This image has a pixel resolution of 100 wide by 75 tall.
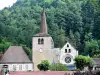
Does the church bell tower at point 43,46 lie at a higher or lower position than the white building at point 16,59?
higher

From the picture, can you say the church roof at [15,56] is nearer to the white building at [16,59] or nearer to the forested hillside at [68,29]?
the white building at [16,59]

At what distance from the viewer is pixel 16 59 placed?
92.1 m

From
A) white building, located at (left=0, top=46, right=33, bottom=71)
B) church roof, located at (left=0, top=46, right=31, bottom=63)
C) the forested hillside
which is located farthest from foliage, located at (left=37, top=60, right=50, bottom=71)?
the forested hillside

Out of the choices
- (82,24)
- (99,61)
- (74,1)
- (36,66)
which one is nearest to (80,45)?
(82,24)

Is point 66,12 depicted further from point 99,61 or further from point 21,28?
point 99,61

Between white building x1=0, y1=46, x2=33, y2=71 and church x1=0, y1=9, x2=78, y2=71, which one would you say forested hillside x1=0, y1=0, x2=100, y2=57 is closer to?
church x1=0, y1=9, x2=78, y2=71

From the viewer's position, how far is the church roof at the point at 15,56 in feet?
297

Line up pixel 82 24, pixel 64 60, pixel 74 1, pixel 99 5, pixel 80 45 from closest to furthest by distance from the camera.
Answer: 1. pixel 64 60
2. pixel 80 45
3. pixel 82 24
4. pixel 99 5
5. pixel 74 1

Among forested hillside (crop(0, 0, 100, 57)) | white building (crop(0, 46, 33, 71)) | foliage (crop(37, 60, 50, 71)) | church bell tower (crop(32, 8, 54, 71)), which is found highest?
forested hillside (crop(0, 0, 100, 57))

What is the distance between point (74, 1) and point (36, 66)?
105m

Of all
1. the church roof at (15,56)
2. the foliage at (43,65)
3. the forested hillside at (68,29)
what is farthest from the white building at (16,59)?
the forested hillside at (68,29)

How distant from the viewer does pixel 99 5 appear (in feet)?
538

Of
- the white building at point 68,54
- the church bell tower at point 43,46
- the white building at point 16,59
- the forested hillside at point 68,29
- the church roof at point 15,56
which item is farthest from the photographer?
the forested hillside at point 68,29

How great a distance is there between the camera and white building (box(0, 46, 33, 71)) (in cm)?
9069
